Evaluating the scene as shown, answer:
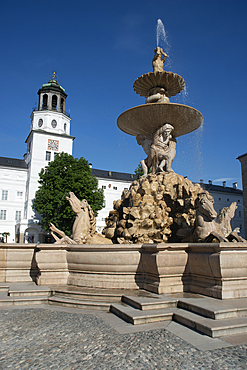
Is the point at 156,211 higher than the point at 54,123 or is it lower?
lower

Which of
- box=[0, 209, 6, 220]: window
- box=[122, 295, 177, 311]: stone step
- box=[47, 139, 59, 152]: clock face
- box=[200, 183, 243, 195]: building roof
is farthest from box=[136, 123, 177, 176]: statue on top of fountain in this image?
box=[200, 183, 243, 195]: building roof

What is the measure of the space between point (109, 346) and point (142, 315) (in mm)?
1061

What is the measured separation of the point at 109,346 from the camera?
3812 millimetres

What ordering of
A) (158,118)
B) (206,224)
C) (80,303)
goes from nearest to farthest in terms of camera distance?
(80,303), (206,224), (158,118)

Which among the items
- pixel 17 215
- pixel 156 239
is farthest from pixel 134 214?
pixel 17 215

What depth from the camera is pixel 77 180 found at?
109 ft

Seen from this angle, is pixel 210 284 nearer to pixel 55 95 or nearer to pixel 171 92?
pixel 171 92

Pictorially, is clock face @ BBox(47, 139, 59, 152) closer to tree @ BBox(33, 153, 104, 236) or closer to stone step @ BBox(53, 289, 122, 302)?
tree @ BBox(33, 153, 104, 236)

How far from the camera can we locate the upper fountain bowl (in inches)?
472

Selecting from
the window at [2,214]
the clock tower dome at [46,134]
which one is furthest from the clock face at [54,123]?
the window at [2,214]

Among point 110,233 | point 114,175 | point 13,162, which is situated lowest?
point 110,233

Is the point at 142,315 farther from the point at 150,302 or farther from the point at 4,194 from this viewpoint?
the point at 4,194

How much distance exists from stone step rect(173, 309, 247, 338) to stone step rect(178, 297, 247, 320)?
0.09 m

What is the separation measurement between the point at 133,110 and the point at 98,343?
8.94 m
